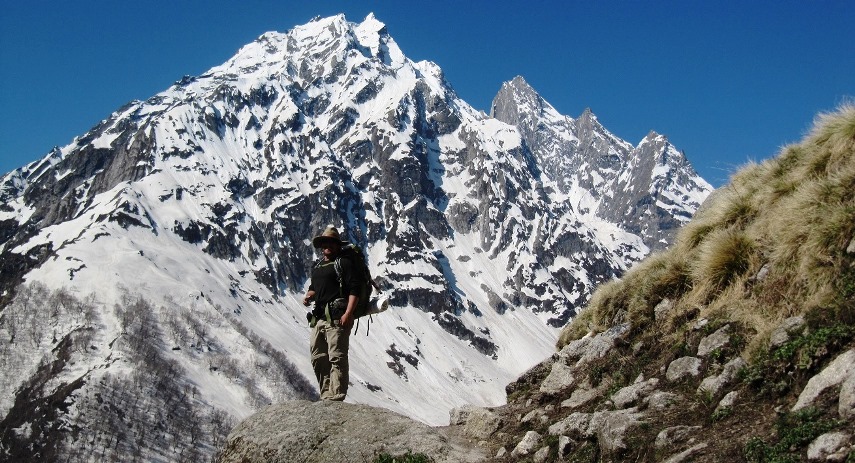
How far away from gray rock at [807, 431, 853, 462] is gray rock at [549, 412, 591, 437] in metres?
3.06

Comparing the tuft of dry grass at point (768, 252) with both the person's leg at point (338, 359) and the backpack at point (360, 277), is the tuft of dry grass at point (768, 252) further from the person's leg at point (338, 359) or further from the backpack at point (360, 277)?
the person's leg at point (338, 359)

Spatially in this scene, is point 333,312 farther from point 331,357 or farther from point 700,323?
point 700,323

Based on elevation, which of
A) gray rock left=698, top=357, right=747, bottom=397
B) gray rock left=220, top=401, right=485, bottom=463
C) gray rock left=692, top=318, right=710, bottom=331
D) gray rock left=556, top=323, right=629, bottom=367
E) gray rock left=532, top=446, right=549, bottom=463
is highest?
gray rock left=220, top=401, right=485, bottom=463

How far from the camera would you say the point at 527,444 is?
9555 mm

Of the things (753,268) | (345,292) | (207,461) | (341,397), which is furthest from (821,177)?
(207,461)

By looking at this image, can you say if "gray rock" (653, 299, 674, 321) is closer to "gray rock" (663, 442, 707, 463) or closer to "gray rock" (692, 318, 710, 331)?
"gray rock" (692, 318, 710, 331)

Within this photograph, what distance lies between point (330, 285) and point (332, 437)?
3.01 metres

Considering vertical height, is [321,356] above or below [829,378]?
above

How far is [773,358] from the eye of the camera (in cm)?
756

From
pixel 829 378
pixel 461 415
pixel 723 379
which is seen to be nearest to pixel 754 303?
pixel 723 379

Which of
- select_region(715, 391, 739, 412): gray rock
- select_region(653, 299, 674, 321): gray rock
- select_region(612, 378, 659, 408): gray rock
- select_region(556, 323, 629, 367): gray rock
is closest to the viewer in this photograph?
select_region(715, 391, 739, 412): gray rock

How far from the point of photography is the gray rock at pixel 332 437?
33.5ft

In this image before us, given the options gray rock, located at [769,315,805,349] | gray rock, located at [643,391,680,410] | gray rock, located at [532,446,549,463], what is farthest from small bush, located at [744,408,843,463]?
gray rock, located at [532,446,549,463]

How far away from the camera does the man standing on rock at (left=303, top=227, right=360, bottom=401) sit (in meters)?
12.5
